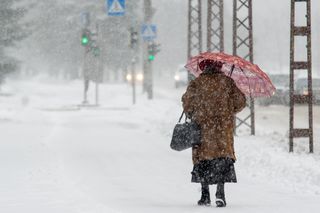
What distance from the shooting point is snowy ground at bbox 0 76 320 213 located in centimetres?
901

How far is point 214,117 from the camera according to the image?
874cm

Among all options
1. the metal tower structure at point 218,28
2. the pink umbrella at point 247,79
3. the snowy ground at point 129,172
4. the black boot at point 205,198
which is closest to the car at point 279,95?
the snowy ground at point 129,172

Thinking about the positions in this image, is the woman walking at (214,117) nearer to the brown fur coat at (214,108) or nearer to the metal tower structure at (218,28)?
the brown fur coat at (214,108)

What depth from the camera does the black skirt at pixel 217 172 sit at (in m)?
8.72

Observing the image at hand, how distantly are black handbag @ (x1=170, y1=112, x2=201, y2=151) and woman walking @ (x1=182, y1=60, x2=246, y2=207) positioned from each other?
10 cm

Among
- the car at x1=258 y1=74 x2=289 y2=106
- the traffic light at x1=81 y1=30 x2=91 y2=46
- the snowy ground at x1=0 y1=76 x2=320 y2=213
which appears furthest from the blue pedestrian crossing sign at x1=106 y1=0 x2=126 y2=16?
the car at x1=258 y1=74 x2=289 y2=106

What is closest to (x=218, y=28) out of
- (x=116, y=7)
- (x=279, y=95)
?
(x=116, y=7)

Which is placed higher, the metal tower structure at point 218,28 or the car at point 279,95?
the metal tower structure at point 218,28

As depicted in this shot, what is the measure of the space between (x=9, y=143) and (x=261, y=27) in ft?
458

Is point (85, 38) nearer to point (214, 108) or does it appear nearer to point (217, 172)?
point (214, 108)

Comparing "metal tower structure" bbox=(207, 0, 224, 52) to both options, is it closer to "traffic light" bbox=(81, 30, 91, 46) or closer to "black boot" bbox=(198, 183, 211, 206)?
"black boot" bbox=(198, 183, 211, 206)

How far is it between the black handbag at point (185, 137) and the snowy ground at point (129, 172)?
73 cm

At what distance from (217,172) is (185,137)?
0.57 meters

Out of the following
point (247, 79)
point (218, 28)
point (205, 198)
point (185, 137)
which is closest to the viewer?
point (185, 137)
